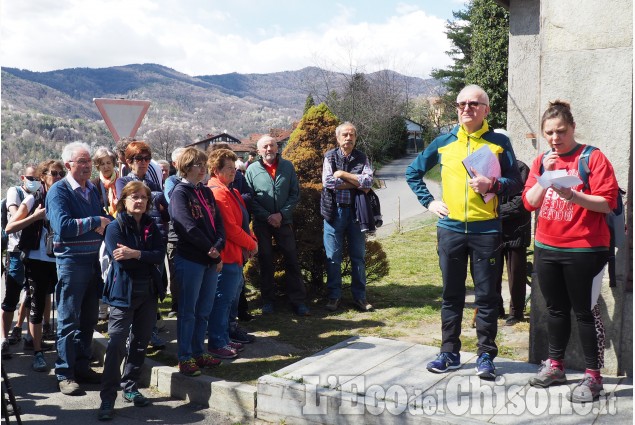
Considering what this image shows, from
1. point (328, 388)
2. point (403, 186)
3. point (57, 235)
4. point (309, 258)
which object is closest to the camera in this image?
point (328, 388)

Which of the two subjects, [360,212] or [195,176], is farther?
[360,212]

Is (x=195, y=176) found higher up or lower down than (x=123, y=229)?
higher up

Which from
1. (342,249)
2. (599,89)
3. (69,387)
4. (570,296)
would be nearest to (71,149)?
(69,387)

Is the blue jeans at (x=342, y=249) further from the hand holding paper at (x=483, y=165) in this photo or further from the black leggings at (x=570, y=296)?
the black leggings at (x=570, y=296)

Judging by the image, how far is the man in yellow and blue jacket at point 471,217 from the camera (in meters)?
4.86

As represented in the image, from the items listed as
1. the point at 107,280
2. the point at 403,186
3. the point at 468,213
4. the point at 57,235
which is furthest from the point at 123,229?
the point at 403,186

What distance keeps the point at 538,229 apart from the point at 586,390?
3.94ft

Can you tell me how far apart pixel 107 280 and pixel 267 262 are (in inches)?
109

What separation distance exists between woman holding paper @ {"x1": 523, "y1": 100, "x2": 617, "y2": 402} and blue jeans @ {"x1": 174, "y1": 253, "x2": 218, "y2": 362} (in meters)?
2.79

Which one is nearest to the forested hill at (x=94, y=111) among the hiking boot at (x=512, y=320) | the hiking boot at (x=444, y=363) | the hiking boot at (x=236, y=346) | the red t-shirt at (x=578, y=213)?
the hiking boot at (x=512, y=320)

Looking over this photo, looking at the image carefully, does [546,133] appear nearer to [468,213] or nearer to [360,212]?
[468,213]

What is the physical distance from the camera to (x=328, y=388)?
191 inches

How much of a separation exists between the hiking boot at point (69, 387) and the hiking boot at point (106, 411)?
1.99 feet

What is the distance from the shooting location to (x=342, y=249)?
786 cm
